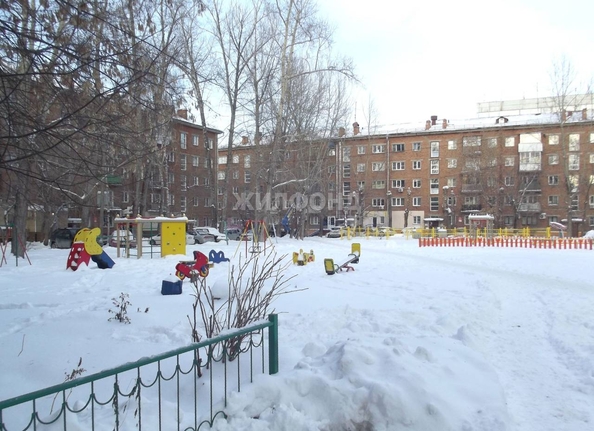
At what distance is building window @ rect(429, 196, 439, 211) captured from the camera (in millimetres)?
58500

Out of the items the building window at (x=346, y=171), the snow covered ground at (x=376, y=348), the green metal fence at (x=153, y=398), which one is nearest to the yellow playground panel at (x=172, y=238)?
the snow covered ground at (x=376, y=348)

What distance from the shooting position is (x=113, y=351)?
17.4 ft

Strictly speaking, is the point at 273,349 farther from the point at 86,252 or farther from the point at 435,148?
the point at 435,148

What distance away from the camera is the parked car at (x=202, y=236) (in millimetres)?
33062

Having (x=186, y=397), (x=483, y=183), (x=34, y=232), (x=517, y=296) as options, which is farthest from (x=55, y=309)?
(x=483, y=183)

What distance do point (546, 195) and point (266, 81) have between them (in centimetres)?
4095

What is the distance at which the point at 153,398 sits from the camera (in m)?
4.06

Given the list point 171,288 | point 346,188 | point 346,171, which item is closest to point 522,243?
point 171,288

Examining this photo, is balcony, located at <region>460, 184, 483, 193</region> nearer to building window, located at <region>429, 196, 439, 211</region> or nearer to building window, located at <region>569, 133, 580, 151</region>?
building window, located at <region>429, 196, 439, 211</region>

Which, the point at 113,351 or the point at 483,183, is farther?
the point at 483,183

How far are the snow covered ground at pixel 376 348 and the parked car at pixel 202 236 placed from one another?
70.7ft

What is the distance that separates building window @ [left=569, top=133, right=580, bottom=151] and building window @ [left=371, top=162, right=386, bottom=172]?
21.1m

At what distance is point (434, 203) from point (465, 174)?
679 centimetres

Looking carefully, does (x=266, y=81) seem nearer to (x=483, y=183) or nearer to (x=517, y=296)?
(x=517, y=296)
